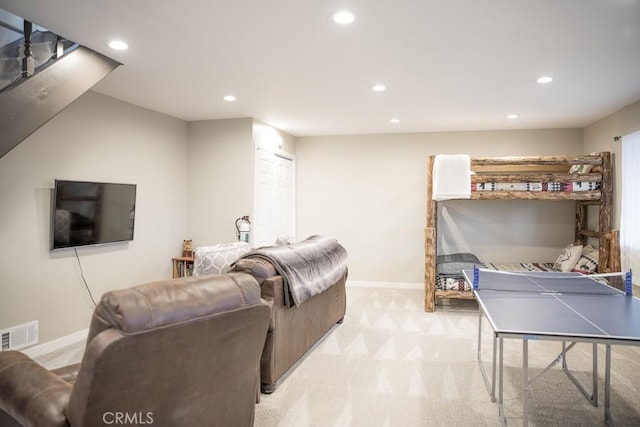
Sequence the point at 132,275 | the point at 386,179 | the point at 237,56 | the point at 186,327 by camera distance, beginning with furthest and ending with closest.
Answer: the point at 386,179, the point at 132,275, the point at 237,56, the point at 186,327

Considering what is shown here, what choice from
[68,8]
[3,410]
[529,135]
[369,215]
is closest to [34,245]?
[68,8]

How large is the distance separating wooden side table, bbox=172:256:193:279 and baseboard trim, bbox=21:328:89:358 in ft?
4.45

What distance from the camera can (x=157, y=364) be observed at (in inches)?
53.3

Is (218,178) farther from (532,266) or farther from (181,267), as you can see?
(532,266)

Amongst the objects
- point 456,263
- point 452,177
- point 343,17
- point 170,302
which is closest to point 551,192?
point 452,177

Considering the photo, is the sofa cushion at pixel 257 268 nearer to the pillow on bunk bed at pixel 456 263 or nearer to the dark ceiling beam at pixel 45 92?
the dark ceiling beam at pixel 45 92

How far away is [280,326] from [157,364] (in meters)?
1.56

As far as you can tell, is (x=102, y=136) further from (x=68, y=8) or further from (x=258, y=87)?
(x=68, y=8)

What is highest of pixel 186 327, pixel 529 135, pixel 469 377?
pixel 529 135

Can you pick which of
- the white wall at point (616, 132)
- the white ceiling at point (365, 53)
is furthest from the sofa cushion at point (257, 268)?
the white wall at point (616, 132)

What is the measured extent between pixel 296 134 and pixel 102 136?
3061mm

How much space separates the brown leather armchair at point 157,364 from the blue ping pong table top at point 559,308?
1.26 metres

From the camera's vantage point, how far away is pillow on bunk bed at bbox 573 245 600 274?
4.64m

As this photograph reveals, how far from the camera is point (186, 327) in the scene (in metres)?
1.41
